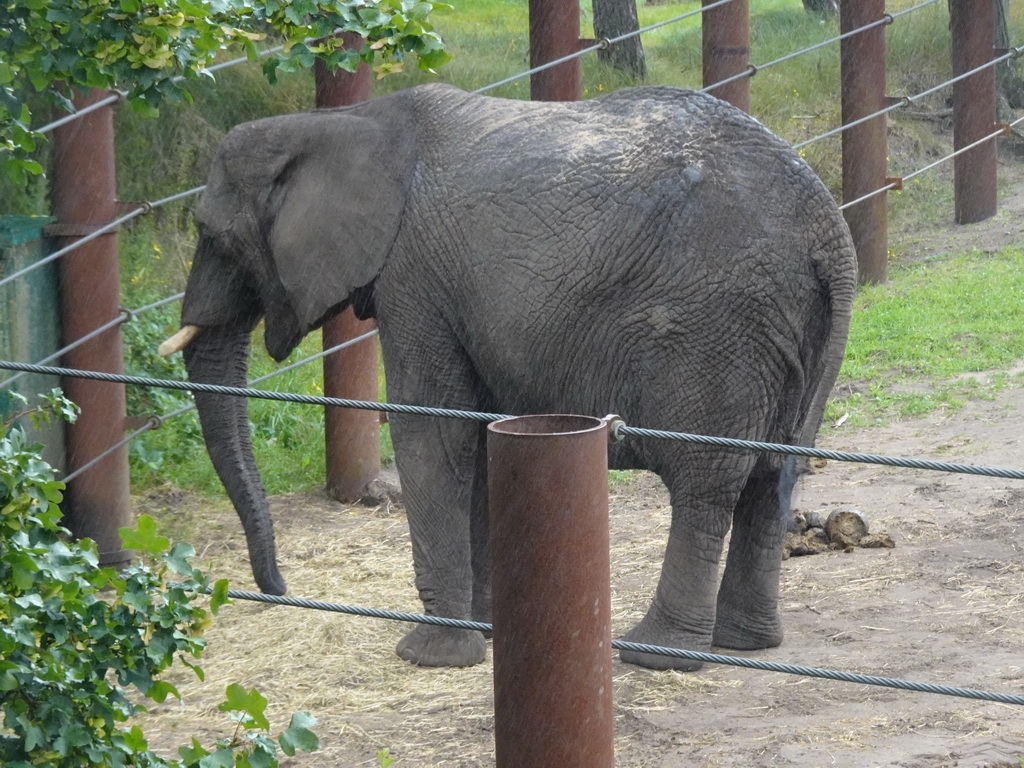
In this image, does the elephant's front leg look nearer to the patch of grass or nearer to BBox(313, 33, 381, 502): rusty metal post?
BBox(313, 33, 381, 502): rusty metal post

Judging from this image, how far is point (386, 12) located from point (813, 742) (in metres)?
2.17

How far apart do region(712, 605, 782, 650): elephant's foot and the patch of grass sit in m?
3.03

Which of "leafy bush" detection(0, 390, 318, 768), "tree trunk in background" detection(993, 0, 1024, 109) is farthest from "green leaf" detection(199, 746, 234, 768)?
"tree trunk in background" detection(993, 0, 1024, 109)

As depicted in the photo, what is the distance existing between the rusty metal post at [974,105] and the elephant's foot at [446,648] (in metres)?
7.63

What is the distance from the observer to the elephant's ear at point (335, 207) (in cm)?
462

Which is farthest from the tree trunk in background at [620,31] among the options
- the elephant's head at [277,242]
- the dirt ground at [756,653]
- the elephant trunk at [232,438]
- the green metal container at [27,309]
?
the elephant trunk at [232,438]

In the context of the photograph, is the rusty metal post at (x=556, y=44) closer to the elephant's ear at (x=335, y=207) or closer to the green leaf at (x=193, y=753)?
the elephant's ear at (x=335, y=207)

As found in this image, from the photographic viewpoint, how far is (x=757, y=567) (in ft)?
15.0

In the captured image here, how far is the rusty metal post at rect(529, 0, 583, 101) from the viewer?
22.6 ft

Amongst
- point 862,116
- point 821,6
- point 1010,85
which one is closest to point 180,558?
point 862,116

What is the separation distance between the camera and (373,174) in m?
4.65

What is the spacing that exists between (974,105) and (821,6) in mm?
6966

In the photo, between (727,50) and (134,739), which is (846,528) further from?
(134,739)

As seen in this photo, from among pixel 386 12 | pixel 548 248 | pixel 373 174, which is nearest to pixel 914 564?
pixel 548 248
